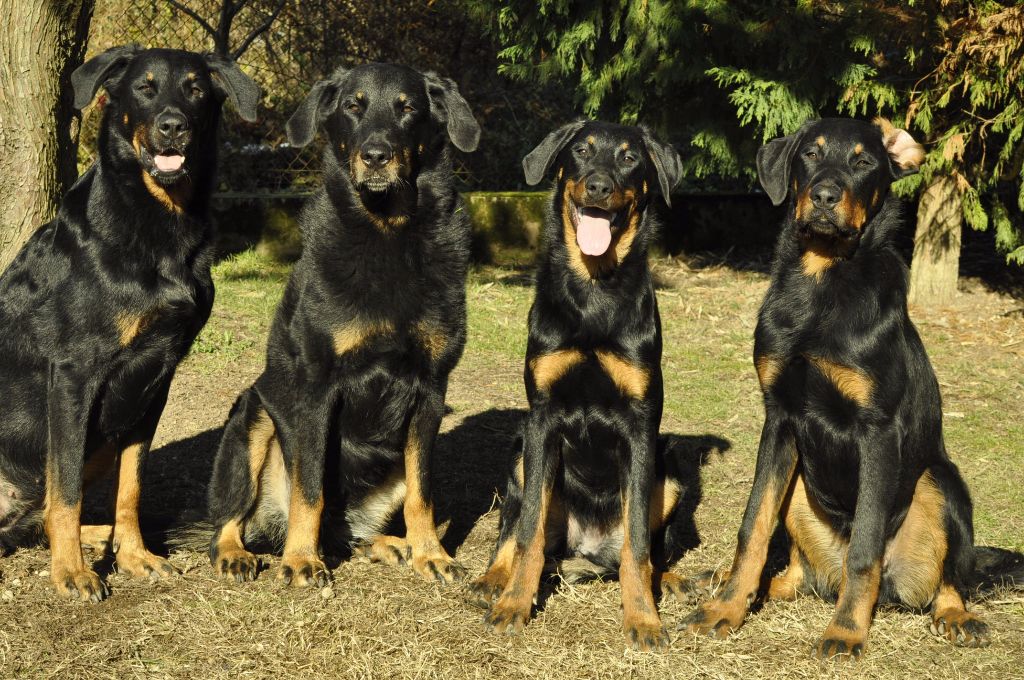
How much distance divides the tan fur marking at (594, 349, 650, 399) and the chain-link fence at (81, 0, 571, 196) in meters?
6.62

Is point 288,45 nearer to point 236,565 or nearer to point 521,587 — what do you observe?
point 236,565

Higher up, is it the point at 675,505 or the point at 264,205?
the point at 264,205

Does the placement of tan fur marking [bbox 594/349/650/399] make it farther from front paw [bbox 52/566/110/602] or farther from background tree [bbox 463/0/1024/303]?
background tree [bbox 463/0/1024/303]

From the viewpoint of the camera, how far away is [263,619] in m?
4.10

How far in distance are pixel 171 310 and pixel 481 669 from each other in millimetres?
1972

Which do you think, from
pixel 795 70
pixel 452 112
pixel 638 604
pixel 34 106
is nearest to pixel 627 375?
pixel 638 604

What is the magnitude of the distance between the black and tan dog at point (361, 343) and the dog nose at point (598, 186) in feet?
2.34

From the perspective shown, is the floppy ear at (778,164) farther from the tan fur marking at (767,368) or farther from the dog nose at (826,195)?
the tan fur marking at (767,368)

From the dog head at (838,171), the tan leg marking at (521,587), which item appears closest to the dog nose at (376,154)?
the tan leg marking at (521,587)

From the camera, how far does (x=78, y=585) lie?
4215 mm

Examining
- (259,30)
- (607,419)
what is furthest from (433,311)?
(259,30)

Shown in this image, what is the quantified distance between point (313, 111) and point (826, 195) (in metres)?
2.27

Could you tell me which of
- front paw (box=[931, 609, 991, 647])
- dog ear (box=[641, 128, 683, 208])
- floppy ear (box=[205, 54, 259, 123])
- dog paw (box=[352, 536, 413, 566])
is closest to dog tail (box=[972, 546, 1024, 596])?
front paw (box=[931, 609, 991, 647])

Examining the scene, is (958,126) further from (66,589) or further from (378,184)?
(66,589)
